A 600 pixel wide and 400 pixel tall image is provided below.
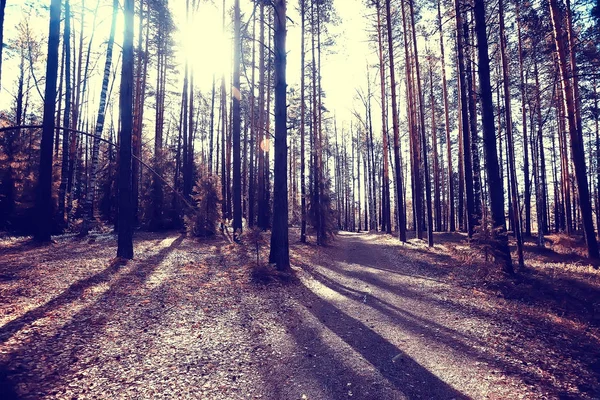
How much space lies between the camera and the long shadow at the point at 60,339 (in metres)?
3.30

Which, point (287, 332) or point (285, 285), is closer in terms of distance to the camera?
point (287, 332)

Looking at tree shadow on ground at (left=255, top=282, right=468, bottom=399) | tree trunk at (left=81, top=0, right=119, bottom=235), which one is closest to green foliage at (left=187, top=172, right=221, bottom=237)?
tree trunk at (left=81, top=0, right=119, bottom=235)

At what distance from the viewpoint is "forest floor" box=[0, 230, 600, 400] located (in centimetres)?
348

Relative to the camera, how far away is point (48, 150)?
11.3m

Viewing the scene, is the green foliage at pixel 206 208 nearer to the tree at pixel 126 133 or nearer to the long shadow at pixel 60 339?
the tree at pixel 126 133

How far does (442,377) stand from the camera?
3789 millimetres

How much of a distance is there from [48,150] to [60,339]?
9.82m

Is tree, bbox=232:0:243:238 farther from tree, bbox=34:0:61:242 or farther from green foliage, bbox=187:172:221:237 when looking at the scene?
tree, bbox=34:0:61:242

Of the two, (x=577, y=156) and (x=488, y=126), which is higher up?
(x=488, y=126)

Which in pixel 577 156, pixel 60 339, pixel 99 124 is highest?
pixel 99 124

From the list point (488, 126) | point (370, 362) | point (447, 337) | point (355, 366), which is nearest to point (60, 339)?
point (355, 366)

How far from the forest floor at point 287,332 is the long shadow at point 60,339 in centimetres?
2

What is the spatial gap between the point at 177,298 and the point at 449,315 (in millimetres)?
5245

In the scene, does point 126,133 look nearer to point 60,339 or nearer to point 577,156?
point 60,339
